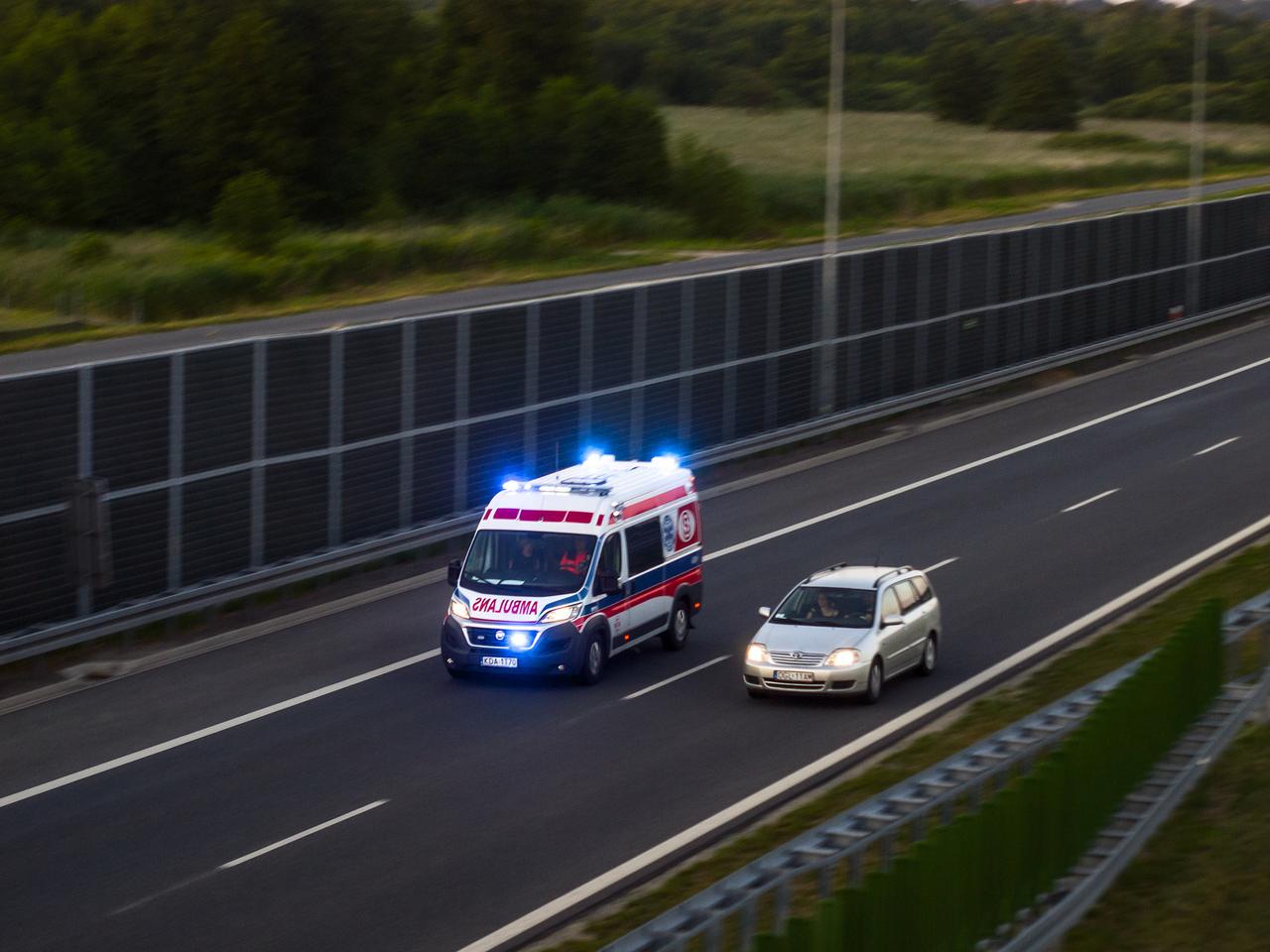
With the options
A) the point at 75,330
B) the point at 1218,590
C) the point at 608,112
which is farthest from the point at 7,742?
the point at 608,112

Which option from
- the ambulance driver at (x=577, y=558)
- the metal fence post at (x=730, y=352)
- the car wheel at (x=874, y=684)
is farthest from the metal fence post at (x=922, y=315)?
the car wheel at (x=874, y=684)

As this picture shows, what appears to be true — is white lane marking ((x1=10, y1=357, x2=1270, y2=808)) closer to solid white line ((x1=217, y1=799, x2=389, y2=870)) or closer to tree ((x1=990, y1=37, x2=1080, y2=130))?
solid white line ((x1=217, y1=799, x2=389, y2=870))

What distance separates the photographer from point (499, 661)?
1995cm

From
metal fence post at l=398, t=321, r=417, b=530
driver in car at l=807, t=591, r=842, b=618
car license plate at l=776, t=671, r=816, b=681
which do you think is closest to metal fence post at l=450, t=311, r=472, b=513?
metal fence post at l=398, t=321, r=417, b=530

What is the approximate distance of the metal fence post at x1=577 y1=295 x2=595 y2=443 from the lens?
3102 cm

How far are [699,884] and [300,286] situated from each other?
141 ft

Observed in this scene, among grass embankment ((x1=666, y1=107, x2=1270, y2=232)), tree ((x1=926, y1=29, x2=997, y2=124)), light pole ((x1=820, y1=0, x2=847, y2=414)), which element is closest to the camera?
light pole ((x1=820, y1=0, x2=847, y2=414))

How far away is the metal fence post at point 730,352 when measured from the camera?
3472 cm

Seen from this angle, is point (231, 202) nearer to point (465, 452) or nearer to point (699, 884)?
point (465, 452)

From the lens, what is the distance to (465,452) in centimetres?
2853

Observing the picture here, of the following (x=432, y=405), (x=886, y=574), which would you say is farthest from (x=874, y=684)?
(x=432, y=405)

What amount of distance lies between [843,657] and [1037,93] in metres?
108

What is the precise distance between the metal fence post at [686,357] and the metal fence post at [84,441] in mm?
13735

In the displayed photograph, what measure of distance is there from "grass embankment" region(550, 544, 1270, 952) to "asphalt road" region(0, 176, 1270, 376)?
46.7 feet
